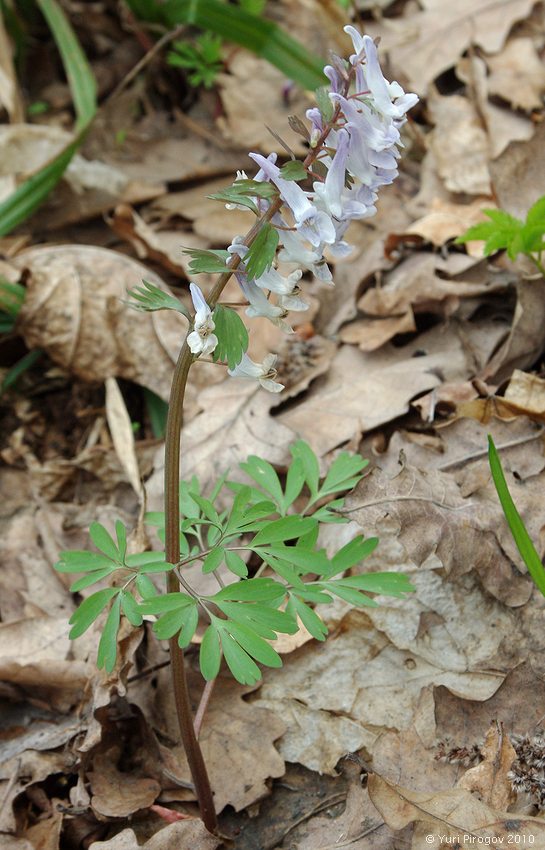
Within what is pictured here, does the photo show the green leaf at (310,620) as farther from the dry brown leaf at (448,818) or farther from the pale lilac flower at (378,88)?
the pale lilac flower at (378,88)

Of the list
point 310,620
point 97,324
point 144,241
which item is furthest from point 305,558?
point 144,241

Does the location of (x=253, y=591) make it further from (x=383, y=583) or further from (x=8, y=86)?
(x=8, y=86)

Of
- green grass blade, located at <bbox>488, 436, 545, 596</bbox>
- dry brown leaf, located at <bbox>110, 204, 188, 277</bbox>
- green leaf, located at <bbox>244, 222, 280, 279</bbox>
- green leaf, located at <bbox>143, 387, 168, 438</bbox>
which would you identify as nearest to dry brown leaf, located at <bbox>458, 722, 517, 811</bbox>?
green grass blade, located at <bbox>488, 436, 545, 596</bbox>

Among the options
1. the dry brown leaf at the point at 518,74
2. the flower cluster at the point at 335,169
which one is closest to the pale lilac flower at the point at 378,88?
the flower cluster at the point at 335,169

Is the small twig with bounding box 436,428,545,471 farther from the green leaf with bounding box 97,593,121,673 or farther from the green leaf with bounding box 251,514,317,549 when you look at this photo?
the green leaf with bounding box 97,593,121,673

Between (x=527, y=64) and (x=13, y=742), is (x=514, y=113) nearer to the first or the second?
(x=527, y=64)

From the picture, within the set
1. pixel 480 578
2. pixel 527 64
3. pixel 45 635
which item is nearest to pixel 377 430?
pixel 480 578
